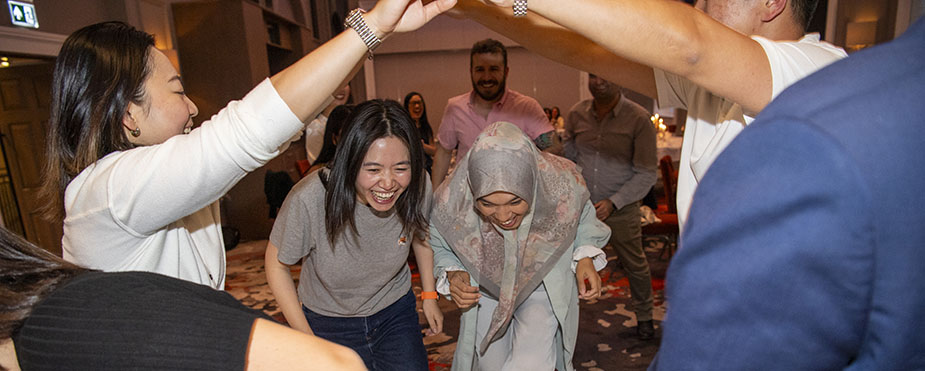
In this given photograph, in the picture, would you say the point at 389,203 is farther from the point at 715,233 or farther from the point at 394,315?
the point at 715,233

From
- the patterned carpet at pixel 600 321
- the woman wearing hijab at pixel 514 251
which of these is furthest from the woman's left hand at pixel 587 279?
the patterned carpet at pixel 600 321

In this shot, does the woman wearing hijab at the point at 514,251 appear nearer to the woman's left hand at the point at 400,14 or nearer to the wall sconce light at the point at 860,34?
the woman's left hand at the point at 400,14

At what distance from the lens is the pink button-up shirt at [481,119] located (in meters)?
3.42

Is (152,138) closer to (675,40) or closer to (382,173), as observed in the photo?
(382,173)

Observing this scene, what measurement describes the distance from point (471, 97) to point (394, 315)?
73.5 inches

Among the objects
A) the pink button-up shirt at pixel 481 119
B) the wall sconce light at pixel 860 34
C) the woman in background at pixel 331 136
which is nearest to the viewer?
the woman in background at pixel 331 136

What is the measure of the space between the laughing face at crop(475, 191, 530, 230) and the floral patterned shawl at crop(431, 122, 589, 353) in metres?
0.04

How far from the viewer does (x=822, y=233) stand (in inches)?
16.2

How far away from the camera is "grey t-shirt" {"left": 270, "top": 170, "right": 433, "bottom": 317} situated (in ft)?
6.53

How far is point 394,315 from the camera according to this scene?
7.01 ft

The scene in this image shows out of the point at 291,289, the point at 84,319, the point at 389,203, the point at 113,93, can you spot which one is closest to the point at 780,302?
the point at 84,319

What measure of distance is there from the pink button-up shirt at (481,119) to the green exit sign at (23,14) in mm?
3337

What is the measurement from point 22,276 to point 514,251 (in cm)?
162

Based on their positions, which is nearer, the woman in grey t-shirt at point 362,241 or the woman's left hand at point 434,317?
the woman in grey t-shirt at point 362,241
